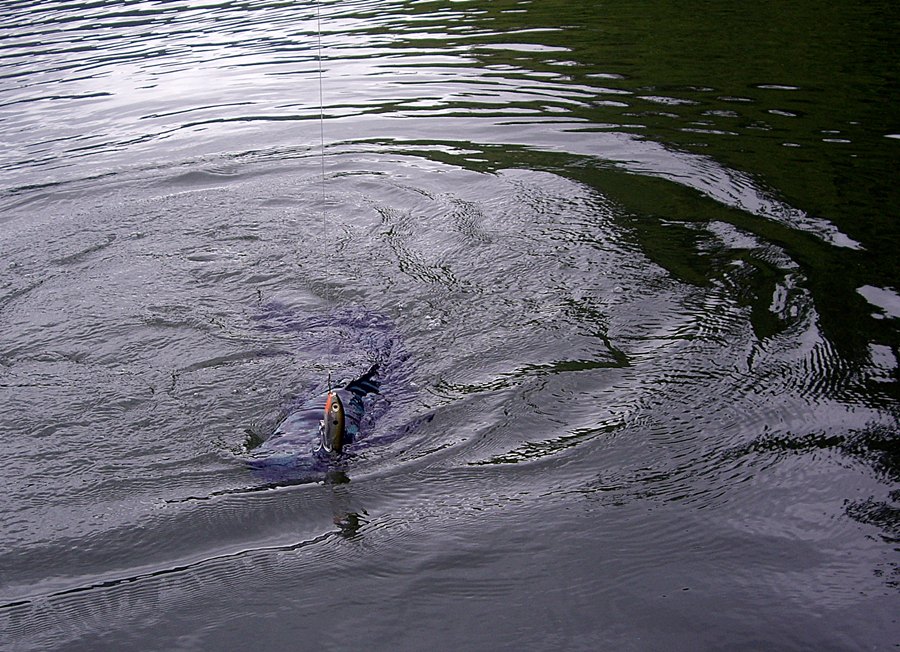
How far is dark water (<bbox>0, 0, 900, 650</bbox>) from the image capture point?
3.69 metres

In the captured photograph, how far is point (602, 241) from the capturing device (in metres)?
6.86

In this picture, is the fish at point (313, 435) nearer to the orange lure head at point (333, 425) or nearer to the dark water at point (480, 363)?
the orange lure head at point (333, 425)

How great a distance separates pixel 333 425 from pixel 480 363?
1.33 meters

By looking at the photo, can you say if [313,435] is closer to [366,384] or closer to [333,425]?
[333,425]

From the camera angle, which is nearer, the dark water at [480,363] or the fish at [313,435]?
the dark water at [480,363]

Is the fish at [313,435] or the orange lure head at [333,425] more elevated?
the orange lure head at [333,425]

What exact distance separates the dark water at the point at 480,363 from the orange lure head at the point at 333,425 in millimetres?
147

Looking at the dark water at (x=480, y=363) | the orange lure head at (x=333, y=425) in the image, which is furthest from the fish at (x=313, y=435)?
the dark water at (x=480, y=363)

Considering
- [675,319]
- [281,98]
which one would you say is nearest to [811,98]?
[675,319]

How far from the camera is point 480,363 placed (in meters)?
5.38

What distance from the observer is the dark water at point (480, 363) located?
369cm

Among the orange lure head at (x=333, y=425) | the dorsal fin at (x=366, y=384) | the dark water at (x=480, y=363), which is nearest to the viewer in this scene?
the dark water at (x=480, y=363)

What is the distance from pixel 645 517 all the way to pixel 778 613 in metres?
0.76

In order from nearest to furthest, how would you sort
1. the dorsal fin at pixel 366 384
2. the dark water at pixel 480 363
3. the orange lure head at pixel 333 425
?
the dark water at pixel 480 363, the orange lure head at pixel 333 425, the dorsal fin at pixel 366 384
